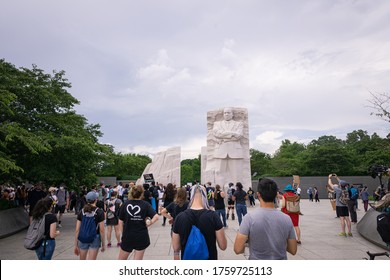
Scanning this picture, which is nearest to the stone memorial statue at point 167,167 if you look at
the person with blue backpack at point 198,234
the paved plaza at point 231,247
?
the paved plaza at point 231,247

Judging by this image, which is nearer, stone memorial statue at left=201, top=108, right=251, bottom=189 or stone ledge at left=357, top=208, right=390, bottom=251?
stone ledge at left=357, top=208, right=390, bottom=251

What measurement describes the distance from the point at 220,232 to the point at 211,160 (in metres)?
18.7

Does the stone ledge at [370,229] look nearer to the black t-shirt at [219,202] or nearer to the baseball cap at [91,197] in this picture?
the black t-shirt at [219,202]

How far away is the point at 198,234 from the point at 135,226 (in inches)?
67.3

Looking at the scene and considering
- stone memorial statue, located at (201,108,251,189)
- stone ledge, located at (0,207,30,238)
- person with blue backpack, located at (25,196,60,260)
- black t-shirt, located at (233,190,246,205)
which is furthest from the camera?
stone memorial statue, located at (201,108,251,189)

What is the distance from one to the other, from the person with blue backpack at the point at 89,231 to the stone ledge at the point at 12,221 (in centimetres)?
640

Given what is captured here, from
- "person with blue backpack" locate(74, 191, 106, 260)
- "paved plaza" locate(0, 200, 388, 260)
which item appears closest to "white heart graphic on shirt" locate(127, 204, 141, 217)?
"person with blue backpack" locate(74, 191, 106, 260)

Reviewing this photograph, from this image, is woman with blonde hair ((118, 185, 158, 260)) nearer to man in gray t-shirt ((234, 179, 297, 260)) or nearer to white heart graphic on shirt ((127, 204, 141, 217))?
white heart graphic on shirt ((127, 204, 141, 217))

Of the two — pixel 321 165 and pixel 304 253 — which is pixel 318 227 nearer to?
pixel 304 253

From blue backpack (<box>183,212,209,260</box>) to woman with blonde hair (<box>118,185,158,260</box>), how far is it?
1.48m

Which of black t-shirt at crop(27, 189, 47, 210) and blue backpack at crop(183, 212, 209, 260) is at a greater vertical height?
black t-shirt at crop(27, 189, 47, 210)

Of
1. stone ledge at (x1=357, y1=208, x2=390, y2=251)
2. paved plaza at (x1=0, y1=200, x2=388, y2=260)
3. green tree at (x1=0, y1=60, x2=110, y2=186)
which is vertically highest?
green tree at (x1=0, y1=60, x2=110, y2=186)

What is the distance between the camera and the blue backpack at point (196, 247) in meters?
3.14

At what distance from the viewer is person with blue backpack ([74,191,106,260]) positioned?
483cm
